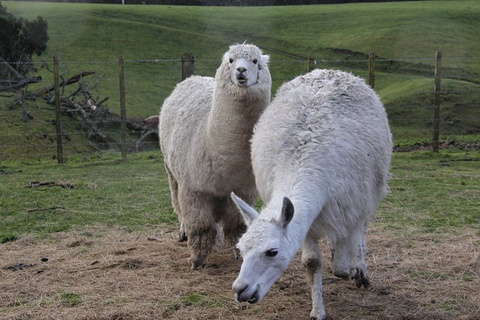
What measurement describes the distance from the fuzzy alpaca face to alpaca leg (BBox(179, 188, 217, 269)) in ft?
3.90

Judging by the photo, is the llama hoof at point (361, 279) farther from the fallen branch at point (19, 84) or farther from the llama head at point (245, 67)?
the fallen branch at point (19, 84)

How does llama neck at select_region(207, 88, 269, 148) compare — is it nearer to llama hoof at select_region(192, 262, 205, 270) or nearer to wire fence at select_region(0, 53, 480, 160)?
llama hoof at select_region(192, 262, 205, 270)

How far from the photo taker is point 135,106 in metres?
21.6

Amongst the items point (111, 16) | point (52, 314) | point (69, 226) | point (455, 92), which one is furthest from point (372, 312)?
point (111, 16)

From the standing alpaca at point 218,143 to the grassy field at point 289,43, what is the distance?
1254cm

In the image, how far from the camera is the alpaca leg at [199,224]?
A: 5688mm

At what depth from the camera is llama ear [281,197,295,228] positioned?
11.2 feet

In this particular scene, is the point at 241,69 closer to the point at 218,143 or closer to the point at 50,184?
the point at 218,143

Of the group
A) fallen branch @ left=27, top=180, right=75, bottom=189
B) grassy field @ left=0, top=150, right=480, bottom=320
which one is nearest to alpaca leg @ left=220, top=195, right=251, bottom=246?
grassy field @ left=0, top=150, right=480, bottom=320

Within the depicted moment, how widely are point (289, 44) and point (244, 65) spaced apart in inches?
1166

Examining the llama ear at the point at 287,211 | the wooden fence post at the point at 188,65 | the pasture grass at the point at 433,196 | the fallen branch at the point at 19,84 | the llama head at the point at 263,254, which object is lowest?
the pasture grass at the point at 433,196

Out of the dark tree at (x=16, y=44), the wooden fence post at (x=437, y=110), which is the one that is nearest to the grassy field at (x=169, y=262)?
the wooden fence post at (x=437, y=110)

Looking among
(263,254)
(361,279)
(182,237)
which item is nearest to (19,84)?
(182,237)

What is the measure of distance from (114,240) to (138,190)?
2826mm
